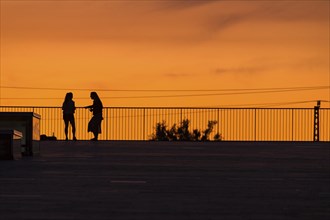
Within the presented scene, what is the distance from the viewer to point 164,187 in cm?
1820

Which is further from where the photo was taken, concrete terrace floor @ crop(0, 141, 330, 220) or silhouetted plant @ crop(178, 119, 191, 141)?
silhouetted plant @ crop(178, 119, 191, 141)

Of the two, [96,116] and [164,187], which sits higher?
[96,116]

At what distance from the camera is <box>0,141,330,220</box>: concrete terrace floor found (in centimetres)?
1399

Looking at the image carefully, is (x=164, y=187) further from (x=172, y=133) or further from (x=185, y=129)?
(x=172, y=133)

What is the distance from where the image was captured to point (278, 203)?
50.8 ft

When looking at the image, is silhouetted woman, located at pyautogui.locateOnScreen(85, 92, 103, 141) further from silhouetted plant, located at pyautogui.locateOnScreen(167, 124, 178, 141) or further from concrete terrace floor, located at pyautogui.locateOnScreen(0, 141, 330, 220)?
silhouetted plant, located at pyautogui.locateOnScreen(167, 124, 178, 141)

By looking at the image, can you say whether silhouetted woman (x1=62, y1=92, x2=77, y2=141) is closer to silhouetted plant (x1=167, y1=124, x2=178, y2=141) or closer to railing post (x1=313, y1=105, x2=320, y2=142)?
railing post (x1=313, y1=105, x2=320, y2=142)

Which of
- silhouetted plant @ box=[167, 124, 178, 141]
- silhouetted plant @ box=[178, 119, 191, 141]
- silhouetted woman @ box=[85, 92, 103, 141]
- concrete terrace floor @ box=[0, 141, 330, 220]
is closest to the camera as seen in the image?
concrete terrace floor @ box=[0, 141, 330, 220]

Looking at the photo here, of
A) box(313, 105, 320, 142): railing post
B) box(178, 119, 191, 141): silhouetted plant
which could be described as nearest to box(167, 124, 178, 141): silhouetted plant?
box(178, 119, 191, 141): silhouetted plant

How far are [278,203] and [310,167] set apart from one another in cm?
966

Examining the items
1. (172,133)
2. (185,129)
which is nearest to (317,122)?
(185,129)

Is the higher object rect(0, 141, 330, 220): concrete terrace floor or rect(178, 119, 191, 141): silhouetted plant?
rect(178, 119, 191, 141): silhouetted plant

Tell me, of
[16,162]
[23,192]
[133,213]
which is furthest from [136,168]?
[133,213]

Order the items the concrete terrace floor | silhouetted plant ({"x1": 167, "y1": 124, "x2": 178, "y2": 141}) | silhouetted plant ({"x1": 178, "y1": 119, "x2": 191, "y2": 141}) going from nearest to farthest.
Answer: the concrete terrace floor
silhouetted plant ({"x1": 178, "y1": 119, "x2": 191, "y2": 141})
silhouetted plant ({"x1": 167, "y1": 124, "x2": 178, "y2": 141})
